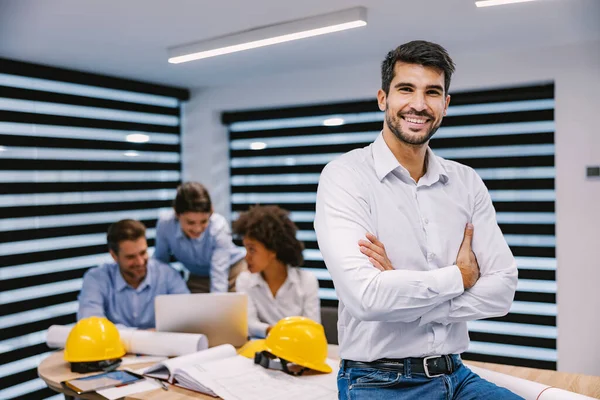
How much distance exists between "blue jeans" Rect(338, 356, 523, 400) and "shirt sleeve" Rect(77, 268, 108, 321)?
217cm

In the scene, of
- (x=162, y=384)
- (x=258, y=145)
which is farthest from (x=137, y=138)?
(x=162, y=384)

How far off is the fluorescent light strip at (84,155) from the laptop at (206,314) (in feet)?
7.63

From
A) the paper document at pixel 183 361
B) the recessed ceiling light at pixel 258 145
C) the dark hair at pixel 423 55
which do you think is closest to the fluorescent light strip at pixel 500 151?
the recessed ceiling light at pixel 258 145

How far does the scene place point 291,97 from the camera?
5.42m

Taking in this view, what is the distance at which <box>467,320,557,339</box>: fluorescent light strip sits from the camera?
14.9 feet

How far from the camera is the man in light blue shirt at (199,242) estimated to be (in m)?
4.13

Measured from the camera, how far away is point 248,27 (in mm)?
3596

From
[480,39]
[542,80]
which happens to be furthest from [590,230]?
[480,39]

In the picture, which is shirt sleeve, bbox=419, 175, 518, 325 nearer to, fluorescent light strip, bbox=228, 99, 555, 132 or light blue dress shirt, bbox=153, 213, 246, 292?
light blue dress shirt, bbox=153, 213, 246, 292

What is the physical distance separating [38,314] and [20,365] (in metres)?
0.41

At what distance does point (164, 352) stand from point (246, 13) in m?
1.99

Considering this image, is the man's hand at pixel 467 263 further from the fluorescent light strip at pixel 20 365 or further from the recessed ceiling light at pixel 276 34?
the fluorescent light strip at pixel 20 365

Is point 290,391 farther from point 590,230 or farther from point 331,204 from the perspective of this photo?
point 590,230

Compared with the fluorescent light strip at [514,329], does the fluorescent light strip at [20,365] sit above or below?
below
